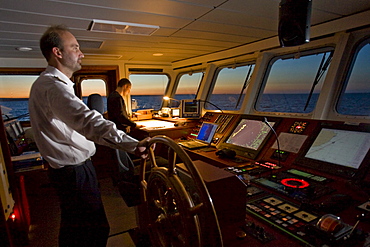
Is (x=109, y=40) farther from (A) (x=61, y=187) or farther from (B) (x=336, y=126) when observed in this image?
(B) (x=336, y=126)

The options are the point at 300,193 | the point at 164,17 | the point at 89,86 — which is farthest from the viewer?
the point at 89,86

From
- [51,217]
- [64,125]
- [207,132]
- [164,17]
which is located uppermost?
[164,17]

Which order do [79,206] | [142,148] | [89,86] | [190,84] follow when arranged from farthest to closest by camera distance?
[190,84]
[89,86]
[79,206]
[142,148]

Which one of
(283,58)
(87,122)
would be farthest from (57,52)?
(283,58)

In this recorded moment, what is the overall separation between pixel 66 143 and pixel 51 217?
185cm

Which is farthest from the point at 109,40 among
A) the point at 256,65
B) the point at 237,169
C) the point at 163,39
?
the point at 237,169

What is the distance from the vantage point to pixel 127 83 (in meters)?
3.54

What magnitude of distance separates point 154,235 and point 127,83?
9.93 ft

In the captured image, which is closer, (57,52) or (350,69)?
(57,52)

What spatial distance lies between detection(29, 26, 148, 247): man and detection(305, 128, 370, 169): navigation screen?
151cm

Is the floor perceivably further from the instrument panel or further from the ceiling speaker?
the ceiling speaker

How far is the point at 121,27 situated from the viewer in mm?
2166

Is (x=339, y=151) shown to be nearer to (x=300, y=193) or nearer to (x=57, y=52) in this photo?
(x=300, y=193)

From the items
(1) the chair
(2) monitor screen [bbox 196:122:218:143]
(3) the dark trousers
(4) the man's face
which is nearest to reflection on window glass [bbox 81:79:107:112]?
(1) the chair
